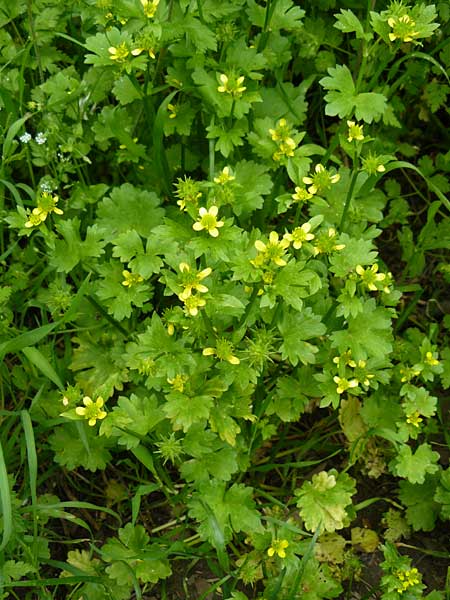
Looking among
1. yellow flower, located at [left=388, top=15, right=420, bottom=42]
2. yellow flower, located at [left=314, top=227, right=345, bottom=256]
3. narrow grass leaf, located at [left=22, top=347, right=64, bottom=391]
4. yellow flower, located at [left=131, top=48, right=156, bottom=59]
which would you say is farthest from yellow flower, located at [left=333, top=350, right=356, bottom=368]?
yellow flower, located at [left=131, top=48, right=156, bottom=59]

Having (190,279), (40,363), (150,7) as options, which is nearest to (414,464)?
(190,279)

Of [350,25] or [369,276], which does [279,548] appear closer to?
[369,276]

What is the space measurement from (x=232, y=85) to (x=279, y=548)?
1.59 m

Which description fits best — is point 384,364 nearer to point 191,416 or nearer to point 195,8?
point 191,416

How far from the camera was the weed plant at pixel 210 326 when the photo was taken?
250 cm

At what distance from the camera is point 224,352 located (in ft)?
7.96

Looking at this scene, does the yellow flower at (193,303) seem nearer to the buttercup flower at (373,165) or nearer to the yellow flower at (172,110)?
the buttercup flower at (373,165)

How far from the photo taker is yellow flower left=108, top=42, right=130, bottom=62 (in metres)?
2.63

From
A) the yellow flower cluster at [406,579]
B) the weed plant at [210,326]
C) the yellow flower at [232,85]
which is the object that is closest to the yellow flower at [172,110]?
the weed plant at [210,326]

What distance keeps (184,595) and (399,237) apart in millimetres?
1712

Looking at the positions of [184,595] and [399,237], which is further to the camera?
[399,237]

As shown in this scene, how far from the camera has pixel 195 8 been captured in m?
2.85

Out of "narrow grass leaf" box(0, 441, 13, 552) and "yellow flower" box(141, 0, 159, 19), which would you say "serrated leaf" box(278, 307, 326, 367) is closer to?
"narrow grass leaf" box(0, 441, 13, 552)

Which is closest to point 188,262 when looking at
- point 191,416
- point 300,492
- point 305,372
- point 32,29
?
point 191,416
